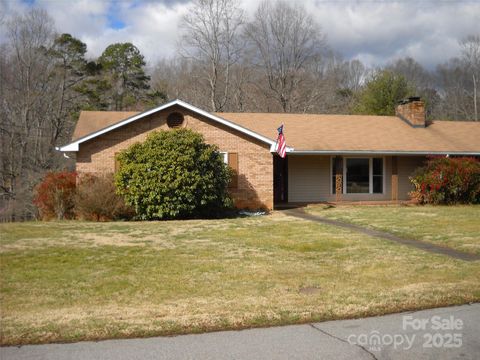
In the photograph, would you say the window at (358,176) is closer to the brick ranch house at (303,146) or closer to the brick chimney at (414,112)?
the brick ranch house at (303,146)

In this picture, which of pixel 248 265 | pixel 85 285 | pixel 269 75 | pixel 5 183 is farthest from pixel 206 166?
pixel 269 75

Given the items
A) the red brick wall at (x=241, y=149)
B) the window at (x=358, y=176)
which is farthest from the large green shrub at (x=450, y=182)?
the red brick wall at (x=241, y=149)

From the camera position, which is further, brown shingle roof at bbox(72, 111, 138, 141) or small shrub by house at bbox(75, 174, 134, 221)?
brown shingle roof at bbox(72, 111, 138, 141)

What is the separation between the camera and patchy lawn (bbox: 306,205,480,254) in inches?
475

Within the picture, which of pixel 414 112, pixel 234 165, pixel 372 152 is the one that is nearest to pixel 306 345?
pixel 234 165

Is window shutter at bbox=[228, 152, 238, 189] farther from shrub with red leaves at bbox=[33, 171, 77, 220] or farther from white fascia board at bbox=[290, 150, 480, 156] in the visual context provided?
shrub with red leaves at bbox=[33, 171, 77, 220]

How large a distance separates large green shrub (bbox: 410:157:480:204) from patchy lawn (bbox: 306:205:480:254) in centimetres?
83

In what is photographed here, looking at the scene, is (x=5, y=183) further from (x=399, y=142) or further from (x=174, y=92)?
(x=399, y=142)

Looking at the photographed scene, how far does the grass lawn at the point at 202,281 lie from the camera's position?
619cm

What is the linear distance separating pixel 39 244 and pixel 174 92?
3601 centimetres

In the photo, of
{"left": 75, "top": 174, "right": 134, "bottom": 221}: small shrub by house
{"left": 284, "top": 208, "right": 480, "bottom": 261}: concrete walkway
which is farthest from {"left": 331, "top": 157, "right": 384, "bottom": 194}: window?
{"left": 75, "top": 174, "right": 134, "bottom": 221}: small shrub by house

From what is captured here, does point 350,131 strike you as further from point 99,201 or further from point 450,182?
point 99,201

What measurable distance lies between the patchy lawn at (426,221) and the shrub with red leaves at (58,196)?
28.8ft

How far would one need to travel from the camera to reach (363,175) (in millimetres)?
23594
